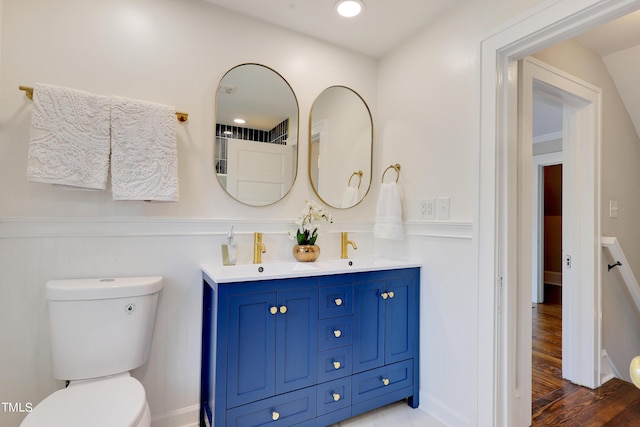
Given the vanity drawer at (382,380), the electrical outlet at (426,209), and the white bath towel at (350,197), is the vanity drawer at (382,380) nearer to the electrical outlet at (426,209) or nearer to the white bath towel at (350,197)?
the electrical outlet at (426,209)

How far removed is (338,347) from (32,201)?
164 centimetres

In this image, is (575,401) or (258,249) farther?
(575,401)

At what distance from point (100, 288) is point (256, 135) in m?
1.16

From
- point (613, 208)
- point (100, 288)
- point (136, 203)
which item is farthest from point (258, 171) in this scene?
point (613, 208)

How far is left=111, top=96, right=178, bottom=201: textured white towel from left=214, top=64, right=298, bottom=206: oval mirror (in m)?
0.31

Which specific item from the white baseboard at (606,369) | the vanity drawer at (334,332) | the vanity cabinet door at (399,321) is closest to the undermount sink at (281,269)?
the vanity cabinet door at (399,321)

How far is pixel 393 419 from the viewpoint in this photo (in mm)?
1810

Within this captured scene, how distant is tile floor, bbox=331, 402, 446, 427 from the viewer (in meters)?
1.76

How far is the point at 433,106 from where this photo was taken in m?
1.91

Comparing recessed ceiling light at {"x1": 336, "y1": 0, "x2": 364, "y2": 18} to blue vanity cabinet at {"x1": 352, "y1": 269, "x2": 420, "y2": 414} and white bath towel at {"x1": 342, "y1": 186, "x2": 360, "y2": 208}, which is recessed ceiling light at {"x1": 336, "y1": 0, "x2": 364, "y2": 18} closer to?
white bath towel at {"x1": 342, "y1": 186, "x2": 360, "y2": 208}

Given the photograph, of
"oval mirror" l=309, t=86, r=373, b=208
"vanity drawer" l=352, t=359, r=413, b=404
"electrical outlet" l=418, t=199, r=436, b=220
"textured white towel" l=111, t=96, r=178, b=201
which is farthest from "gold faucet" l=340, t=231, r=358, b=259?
"textured white towel" l=111, t=96, r=178, b=201

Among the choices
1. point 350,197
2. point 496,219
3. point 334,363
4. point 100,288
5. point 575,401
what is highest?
point 350,197

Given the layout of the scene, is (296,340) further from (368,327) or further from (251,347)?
(368,327)

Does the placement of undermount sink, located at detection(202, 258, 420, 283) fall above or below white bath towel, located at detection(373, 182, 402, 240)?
below
